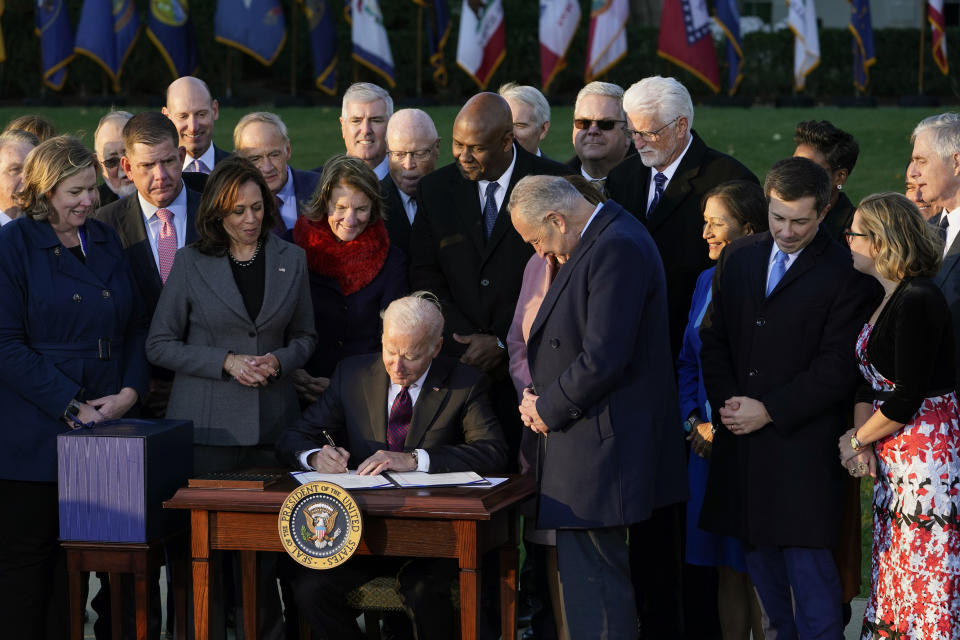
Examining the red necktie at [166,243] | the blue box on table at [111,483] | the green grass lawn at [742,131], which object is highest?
the green grass lawn at [742,131]

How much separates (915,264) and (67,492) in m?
3.26

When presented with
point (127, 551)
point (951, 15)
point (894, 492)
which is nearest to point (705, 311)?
point (894, 492)

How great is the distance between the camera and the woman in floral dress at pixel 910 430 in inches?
182

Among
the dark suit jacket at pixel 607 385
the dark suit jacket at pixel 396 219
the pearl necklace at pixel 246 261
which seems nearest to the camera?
the dark suit jacket at pixel 607 385

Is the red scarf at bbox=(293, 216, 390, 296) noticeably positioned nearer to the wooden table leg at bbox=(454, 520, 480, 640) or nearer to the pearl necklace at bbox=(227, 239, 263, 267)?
the pearl necklace at bbox=(227, 239, 263, 267)

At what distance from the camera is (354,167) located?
558cm

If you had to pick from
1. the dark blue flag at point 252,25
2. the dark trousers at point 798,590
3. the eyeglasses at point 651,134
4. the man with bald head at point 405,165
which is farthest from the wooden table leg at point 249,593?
the dark blue flag at point 252,25

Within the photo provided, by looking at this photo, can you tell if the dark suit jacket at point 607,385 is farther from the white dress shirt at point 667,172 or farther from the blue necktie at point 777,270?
the white dress shirt at point 667,172

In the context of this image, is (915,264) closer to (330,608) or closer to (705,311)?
(705,311)

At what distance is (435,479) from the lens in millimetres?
4758

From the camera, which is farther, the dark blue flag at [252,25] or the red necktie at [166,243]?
the dark blue flag at [252,25]

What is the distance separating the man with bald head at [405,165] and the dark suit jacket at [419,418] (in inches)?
51.8

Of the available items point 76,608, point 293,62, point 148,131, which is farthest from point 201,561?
point 293,62

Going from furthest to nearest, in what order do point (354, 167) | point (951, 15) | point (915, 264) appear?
1. point (951, 15)
2. point (354, 167)
3. point (915, 264)
